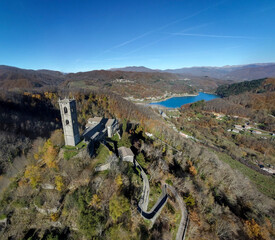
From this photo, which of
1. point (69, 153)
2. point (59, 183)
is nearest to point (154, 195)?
point (59, 183)

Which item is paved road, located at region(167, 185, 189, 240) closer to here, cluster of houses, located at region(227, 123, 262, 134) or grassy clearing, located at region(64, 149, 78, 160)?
grassy clearing, located at region(64, 149, 78, 160)

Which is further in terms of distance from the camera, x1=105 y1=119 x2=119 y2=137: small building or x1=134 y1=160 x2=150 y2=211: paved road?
x1=105 y1=119 x2=119 y2=137: small building

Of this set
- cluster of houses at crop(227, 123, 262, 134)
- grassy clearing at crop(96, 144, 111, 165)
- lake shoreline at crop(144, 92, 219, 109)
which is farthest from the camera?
lake shoreline at crop(144, 92, 219, 109)

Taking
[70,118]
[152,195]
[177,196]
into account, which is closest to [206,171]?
[177,196]

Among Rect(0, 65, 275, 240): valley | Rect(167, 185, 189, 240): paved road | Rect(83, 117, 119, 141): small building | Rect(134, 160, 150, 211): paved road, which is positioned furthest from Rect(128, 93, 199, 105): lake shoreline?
Rect(167, 185, 189, 240): paved road

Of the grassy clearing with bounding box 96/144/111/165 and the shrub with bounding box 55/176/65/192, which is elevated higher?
the grassy clearing with bounding box 96/144/111/165

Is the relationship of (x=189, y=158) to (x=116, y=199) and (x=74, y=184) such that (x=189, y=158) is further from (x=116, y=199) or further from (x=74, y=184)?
(x=74, y=184)

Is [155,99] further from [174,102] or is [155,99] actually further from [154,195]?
[154,195]

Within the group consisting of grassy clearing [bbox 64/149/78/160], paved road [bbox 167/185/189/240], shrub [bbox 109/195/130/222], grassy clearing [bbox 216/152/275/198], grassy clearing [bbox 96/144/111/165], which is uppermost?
grassy clearing [bbox 64/149/78/160]
